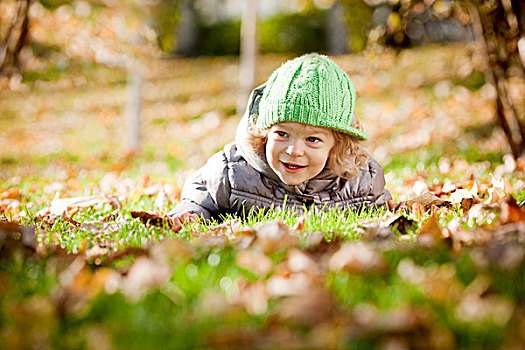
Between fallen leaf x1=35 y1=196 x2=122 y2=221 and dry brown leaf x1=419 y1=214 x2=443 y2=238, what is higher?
dry brown leaf x1=419 y1=214 x2=443 y2=238

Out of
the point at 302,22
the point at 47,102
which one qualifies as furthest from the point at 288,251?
the point at 302,22

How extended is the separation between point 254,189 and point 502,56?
2.56 m

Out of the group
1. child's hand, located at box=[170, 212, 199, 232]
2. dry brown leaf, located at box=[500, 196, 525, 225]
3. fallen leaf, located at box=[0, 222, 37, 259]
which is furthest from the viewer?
child's hand, located at box=[170, 212, 199, 232]

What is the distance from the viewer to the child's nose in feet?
10.1

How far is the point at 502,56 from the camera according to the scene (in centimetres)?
467

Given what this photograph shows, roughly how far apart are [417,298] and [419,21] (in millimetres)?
13726

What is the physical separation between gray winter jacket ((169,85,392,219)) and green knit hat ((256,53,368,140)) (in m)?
0.25

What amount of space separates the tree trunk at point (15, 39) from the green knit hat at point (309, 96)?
2.01 m

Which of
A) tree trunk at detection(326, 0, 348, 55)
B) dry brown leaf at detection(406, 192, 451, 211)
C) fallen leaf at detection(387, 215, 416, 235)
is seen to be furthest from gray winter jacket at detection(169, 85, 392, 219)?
tree trunk at detection(326, 0, 348, 55)

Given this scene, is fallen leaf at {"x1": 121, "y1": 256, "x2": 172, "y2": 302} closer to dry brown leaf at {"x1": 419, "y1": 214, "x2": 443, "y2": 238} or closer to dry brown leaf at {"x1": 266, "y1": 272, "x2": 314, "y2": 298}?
dry brown leaf at {"x1": 266, "y1": 272, "x2": 314, "y2": 298}

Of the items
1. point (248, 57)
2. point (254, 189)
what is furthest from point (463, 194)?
point (248, 57)

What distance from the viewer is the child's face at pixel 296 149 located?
122 inches

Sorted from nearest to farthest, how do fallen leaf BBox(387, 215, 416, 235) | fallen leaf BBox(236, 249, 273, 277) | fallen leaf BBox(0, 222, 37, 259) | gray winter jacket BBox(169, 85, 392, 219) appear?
fallen leaf BBox(236, 249, 273, 277)
fallen leaf BBox(0, 222, 37, 259)
fallen leaf BBox(387, 215, 416, 235)
gray winter jacket BBox(169, 85, 392, 219)

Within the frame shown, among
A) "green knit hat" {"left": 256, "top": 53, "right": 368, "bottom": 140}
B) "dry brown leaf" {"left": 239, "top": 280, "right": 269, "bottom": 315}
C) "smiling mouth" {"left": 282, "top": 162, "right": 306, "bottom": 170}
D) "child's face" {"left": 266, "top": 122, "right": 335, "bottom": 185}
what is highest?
"green knit hat" {"left": 256, "top": 53, "right": 368, "bottom": 140}
